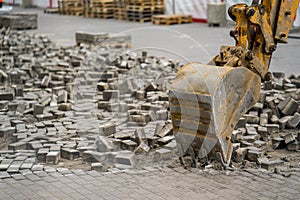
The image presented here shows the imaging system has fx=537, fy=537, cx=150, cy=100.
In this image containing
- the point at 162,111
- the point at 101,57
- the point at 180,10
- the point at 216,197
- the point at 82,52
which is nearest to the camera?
the point at 216,197

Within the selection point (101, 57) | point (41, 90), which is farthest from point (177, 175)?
point (101, 57)

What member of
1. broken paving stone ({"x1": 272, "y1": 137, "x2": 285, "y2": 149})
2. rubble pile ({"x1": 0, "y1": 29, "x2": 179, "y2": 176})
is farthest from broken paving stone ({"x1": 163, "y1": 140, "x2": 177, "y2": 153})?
broken paving stone ({"x1": 272, "y1": 137, "x2": 285, "y2": 149})

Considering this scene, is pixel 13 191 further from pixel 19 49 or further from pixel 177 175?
pixel 19 49

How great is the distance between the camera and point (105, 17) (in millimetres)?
28641

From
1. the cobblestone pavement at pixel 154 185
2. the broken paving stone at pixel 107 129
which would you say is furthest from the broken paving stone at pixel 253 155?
the broken paving stone at pixel 107 129

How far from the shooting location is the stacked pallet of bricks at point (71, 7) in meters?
31.0

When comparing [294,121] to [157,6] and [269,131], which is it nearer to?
[269,131]

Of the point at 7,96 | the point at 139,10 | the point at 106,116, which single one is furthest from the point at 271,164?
the point at 139,10

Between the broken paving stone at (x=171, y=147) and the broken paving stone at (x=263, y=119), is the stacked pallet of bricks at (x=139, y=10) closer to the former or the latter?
the broken paving stone at (x=263, y=119)

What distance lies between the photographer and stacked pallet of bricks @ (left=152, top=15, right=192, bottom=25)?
24766 millimetres

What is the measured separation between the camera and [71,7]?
3158 cm

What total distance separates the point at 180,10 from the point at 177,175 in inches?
796

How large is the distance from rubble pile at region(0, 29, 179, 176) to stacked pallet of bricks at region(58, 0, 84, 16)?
47.7 feet

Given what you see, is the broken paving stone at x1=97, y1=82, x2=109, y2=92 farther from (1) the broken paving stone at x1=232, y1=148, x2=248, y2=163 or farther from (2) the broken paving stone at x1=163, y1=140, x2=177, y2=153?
(1) the broken paving stone at x1=232, y1=148, x2=248, y2=163
